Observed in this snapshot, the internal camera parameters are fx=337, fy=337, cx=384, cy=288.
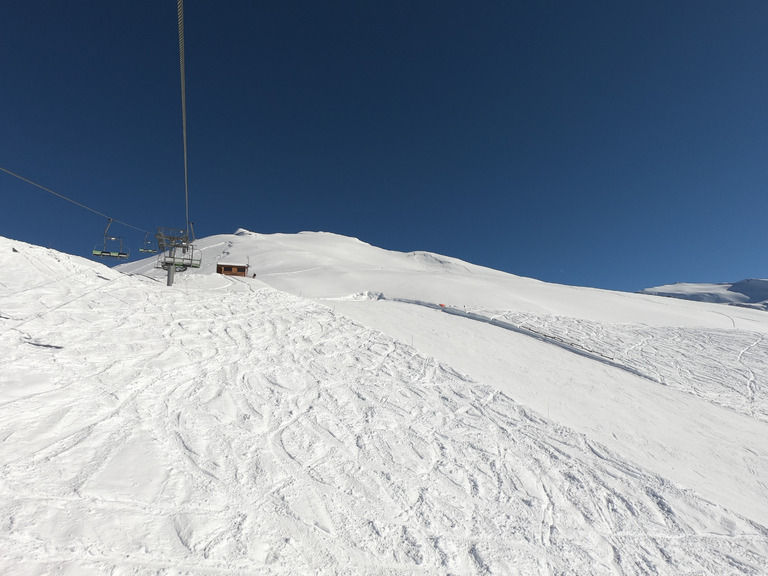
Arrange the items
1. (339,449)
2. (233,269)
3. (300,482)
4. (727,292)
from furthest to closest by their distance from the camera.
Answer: (727,292) < (233,269) < (339,449) < (300,482)

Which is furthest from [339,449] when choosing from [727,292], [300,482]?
[727,292]

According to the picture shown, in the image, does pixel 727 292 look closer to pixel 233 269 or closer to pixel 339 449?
pixel 233 269

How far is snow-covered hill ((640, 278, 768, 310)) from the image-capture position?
171 metres

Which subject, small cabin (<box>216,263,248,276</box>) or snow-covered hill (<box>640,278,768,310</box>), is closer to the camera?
small cabin (<box>216,263,248,276</box>)

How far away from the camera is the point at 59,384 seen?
668 centimetres

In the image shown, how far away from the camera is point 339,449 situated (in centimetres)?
620

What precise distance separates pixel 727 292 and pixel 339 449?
258450 millimetres

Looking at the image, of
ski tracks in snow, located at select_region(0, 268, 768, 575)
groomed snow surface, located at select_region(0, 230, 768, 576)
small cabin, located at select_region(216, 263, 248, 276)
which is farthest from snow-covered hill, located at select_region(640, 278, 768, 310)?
ski tracks in snow, located at select_region(0, 268, 768, 575)

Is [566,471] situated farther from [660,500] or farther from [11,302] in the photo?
[11,302]

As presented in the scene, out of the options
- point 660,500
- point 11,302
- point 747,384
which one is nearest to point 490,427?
point 660,500

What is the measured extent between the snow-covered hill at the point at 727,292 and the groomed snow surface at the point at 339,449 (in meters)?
210

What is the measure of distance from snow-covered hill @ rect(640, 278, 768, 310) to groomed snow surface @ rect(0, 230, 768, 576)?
209701 mm

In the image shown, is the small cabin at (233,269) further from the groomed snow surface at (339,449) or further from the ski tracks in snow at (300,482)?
the ski tracks in snow at (300,482)

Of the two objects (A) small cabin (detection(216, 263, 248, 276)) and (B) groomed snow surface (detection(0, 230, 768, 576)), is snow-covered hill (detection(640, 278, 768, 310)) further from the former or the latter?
(B) groomed snow surface (detection(0, 230, 768, 576))
